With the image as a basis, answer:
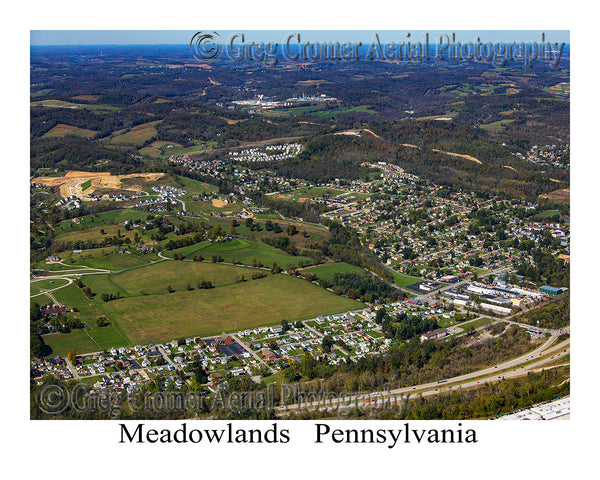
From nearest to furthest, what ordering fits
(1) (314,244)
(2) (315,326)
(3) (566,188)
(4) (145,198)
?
(2) (315,326)
(1) (314,244)
(4) (145,198)
(3) (566,188)

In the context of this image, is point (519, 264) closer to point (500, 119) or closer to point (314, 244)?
point (314, 244)

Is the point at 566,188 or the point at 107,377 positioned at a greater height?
the point at 566,188

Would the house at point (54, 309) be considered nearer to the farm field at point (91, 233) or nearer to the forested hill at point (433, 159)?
the farm field at point (91, 233)

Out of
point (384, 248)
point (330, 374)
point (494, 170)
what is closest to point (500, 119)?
point (494, 170)

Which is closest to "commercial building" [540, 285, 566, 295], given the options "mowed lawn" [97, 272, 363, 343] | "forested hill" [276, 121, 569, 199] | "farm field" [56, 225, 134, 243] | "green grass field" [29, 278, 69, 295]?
"mowed lawn" [97, 272, 363, 343]

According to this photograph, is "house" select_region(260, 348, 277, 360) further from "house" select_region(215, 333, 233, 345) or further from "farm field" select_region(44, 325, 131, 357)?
"farm field" select_region(44, 325, 131, 357)

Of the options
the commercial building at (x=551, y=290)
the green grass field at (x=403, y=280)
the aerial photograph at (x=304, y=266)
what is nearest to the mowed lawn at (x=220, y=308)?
the aerial photograph at (x=304, y=266)

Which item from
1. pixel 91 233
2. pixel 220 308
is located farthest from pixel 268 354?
pixel 91 233

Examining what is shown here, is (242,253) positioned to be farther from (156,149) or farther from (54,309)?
(156,149)
